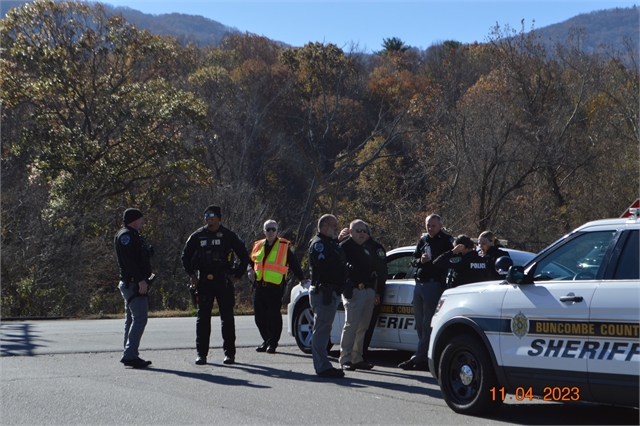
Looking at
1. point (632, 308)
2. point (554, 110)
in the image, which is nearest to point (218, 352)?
point (632, 308)

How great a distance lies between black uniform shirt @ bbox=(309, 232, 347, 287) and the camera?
9.10 m

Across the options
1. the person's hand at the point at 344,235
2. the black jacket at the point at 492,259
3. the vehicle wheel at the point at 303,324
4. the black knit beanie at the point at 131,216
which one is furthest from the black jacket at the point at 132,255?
the black jacket at the point at 492,259

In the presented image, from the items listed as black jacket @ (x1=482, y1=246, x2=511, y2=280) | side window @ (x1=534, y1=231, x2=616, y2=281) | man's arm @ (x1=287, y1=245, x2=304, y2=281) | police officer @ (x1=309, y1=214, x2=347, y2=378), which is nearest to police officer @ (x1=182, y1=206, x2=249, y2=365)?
police officer @ (x1=309, y1=214, x2=347, y2=378)

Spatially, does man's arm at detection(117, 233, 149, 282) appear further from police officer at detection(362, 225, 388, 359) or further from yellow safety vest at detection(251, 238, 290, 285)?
police officer at detection(362, 225, 388, 359)

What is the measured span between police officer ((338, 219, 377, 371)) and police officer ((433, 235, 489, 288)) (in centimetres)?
89

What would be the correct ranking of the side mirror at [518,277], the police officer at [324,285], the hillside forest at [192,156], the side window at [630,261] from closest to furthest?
the side window at [630,261] → the side mirror at [518,277] → the police officer at [324,285] → the hillside forest at [192,156]

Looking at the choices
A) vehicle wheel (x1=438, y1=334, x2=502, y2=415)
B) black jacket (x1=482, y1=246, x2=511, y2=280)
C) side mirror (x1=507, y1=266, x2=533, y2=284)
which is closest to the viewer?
Answer: side mirror (x1=507, y1=266, x2=533, y2=284)

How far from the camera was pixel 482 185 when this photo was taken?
29.4 meters

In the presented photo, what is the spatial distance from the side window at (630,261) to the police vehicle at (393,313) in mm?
3773

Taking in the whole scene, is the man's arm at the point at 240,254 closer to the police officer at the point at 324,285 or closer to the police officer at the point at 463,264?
the police officer at the point at 324,285

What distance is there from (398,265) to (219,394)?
375cm

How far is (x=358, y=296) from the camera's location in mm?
9609

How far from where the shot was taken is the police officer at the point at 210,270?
984cm

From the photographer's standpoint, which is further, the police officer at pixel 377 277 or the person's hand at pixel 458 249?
the police officer at pixel 377 277
